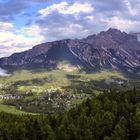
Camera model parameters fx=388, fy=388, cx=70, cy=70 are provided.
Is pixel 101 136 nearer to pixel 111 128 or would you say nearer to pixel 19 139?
pixel 111 128

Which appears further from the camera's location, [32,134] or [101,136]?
[32,134]

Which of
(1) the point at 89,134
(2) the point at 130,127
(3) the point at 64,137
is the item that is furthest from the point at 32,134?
(2) the point at 130,127

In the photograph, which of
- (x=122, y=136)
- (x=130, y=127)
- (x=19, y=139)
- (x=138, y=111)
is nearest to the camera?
(x=122, y=136)

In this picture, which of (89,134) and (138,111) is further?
(138,111)

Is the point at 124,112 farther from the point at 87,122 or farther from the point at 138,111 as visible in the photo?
the point at 87,122

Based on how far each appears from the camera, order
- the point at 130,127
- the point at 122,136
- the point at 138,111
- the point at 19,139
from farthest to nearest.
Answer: the point at 19,139, the point at 138,111, the point at 130,127, the point at 122,136

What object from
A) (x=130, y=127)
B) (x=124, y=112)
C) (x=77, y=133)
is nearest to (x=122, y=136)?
(x=130, y=127)

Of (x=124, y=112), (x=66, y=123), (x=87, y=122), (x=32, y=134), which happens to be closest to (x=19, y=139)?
(x=32, y=134)
